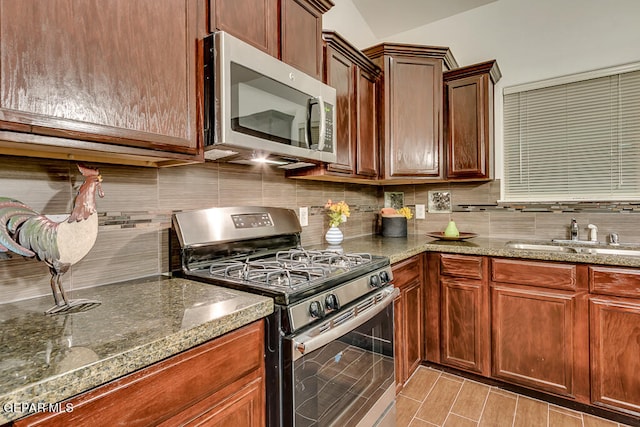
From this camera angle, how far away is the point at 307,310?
1.10m

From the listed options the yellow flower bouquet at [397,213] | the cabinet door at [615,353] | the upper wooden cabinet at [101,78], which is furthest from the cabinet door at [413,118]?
the upper wooden cabinet at [101,78]

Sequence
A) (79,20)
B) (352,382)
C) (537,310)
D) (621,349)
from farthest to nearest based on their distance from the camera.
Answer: (537,310) < (621,349) < (352,382) < (79,20)

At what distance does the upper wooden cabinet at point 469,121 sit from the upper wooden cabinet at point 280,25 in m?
1.27

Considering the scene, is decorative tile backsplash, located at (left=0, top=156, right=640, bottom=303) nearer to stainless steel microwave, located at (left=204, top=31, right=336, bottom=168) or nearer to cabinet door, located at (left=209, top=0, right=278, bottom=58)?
stainless steel microwave, located at (left=204, top=31, right=336, bottom=168)

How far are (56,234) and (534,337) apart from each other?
2366 millimetres

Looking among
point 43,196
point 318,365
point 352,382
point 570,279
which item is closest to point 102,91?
point 43,196

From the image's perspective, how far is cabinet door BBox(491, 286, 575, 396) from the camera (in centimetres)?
187

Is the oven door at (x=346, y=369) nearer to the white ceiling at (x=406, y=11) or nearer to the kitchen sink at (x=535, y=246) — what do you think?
the kitchen sink at (x=535, y=246)

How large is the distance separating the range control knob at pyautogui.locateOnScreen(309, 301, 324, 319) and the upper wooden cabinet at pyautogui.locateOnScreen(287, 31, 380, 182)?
37.9 inches

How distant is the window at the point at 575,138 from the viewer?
2.25 meters

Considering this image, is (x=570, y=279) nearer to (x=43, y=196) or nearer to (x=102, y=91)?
(x=102, y=91)

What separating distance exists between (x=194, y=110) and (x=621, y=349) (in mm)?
2363

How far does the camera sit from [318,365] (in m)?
1.14

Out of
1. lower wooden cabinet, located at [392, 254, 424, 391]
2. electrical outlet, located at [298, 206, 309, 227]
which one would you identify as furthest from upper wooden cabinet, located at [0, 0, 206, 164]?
lower wooden cabinet, located at [392, 254, 424, 391]
